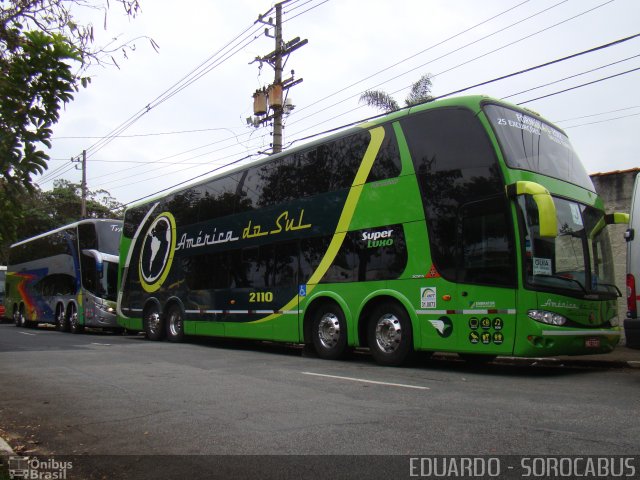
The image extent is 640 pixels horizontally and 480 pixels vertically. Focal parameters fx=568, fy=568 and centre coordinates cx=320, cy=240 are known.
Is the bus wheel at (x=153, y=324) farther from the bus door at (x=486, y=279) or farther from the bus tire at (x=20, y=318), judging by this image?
the bus tire at (x=20, y=318)

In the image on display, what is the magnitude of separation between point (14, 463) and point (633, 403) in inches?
239

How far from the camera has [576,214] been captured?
920 cm

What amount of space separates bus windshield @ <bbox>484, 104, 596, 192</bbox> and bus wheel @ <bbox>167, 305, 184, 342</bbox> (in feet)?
33.8

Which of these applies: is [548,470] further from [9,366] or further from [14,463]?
[9,366]

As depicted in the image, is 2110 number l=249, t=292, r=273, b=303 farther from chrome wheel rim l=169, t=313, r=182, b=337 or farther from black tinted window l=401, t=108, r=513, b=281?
black tinted window l=401, t=108, r=513, b=281

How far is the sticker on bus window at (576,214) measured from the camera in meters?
9.12

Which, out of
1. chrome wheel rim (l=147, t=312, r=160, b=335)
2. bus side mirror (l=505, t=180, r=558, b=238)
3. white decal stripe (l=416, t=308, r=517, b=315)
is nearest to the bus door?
white decal stripe (l=416, t=308, r=517, b=315)

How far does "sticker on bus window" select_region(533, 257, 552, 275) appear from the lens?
27.1 feet

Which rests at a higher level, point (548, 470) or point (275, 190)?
point (275, 190)

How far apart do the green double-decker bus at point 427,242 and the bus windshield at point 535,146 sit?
3 cm

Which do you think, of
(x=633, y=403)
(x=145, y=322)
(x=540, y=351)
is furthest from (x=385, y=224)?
(x=145, y=322)

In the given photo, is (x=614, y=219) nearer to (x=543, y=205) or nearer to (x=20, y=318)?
(x=543, y=205)

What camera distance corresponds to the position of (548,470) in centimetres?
395

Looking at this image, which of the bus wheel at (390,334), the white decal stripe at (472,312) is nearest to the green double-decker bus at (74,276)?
the bus wheel at (390,334)
